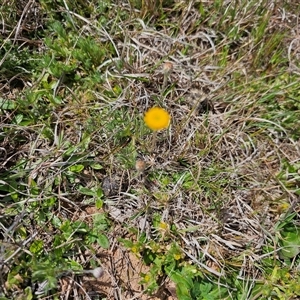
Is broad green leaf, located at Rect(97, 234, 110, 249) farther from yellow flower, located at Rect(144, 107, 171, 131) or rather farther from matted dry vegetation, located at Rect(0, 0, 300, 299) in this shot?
yellow flower, located at Rect(144, 107, 171, 131)

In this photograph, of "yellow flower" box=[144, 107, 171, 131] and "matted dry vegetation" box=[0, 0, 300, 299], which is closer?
"yellow flower" box=[144, 107, 171, 131]

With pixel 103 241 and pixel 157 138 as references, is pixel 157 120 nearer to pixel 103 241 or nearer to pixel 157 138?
pixel 157 138

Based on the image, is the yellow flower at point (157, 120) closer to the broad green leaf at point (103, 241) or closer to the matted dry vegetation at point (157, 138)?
the matted dry vegetation at point (157, 138)

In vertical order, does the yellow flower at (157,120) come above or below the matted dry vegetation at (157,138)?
above

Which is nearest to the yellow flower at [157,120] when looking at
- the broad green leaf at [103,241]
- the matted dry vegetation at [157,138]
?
the matted dry vegetation at [157,138]

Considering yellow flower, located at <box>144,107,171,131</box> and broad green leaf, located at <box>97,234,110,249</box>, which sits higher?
yellow flower, located at <box>144,107,171,131</box>

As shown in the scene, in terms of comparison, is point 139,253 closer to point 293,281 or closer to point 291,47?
point 293,281

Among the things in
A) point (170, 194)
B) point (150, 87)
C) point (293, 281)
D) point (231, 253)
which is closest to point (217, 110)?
point (150, 87)

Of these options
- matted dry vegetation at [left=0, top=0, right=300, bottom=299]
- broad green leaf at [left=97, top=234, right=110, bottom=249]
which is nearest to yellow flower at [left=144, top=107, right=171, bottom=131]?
matted dry vegetation at [left=0, top=0, right=300, bottom=299]

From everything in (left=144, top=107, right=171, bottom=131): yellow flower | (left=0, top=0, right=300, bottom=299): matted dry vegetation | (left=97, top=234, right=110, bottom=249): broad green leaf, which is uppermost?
(left=144, top=107, right=171, bottom=131): yellow flower

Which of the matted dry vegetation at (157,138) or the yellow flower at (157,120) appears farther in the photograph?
the matted dry vegetation at (157,138)

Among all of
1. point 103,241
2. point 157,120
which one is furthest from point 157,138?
point 103,241

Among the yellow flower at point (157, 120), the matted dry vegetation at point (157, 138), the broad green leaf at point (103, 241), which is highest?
the yellow flower at point (157, 120)

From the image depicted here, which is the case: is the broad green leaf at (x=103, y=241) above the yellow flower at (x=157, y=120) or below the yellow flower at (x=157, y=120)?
below
